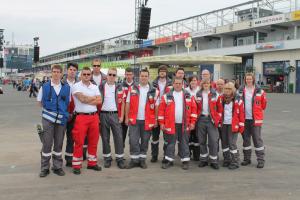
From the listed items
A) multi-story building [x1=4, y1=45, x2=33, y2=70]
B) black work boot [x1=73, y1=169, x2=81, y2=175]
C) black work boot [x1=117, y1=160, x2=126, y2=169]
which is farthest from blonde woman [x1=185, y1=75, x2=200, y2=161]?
multi-story building [x1=4, y1=45, x2=33, y2=70]

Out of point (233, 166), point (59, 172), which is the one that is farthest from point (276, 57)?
point (59, 172)

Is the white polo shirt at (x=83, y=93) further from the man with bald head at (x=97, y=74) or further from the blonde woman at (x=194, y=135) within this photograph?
the blonde woman at (x=194, y=135)

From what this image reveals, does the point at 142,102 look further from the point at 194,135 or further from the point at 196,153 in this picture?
the point at 196,153

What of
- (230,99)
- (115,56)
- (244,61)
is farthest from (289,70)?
(115,56)

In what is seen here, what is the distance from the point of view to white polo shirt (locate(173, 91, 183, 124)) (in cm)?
708

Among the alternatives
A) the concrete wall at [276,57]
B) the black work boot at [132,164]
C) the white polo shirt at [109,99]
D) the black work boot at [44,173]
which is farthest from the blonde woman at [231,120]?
the concrete wall at [276,57]

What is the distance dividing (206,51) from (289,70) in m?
13.8

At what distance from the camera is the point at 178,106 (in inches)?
279

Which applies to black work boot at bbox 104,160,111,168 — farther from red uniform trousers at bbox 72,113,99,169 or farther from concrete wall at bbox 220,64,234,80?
concrete wall at bbox 220,64,234,80

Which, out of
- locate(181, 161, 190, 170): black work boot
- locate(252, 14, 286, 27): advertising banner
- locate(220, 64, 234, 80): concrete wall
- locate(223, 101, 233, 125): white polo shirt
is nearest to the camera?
locate(181, 161, 190, 170): black work boot

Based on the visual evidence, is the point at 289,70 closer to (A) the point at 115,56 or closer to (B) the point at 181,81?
(B) the point at 181,81

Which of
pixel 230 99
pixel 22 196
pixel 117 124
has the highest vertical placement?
pixel 230 99

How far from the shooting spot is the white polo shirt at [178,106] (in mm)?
7078

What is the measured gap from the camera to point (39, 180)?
20.2ft
